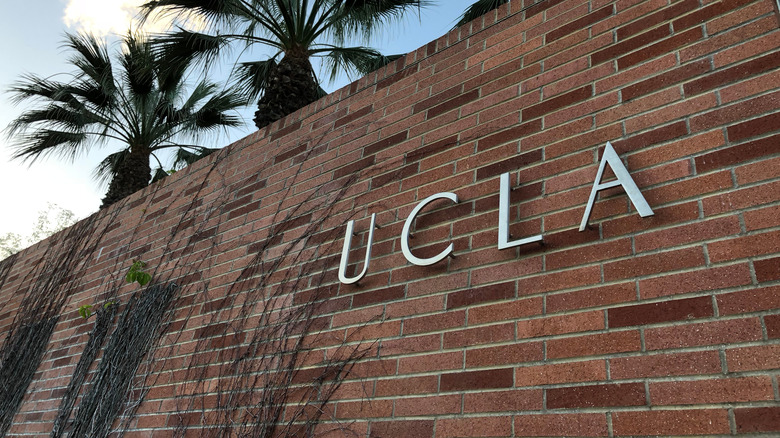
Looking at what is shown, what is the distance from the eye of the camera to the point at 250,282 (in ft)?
9.73

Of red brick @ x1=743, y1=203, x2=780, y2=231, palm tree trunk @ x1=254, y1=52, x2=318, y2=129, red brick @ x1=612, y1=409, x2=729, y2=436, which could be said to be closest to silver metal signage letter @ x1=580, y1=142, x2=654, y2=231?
red brick @ x1=743, y1=203, x2=780, y2=231

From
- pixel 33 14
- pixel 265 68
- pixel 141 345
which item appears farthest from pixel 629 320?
pixel 33 14

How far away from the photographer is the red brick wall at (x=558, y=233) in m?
1.56

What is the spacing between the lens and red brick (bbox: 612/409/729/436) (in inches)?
55.9

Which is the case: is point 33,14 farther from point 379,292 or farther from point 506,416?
point 506,416

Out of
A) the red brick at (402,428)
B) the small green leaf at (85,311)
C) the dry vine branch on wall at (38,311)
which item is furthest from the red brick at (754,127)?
the dry vine branch on wall at (38,311)

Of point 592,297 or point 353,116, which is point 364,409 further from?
point 353,116

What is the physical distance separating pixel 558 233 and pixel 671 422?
2.23 feet

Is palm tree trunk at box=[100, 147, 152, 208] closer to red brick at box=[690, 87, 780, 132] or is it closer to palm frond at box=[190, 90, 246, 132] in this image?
palm frond at box=[190, 90, 246, 132]

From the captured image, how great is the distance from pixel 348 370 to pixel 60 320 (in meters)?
2.94

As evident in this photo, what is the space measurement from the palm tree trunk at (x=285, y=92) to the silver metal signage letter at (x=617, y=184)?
4368 millimetres

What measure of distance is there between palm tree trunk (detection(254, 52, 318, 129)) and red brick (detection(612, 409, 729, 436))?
4.85m

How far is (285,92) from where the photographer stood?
5.95m

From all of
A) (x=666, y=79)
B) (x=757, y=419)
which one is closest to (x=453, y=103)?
(x=666, y=79)
